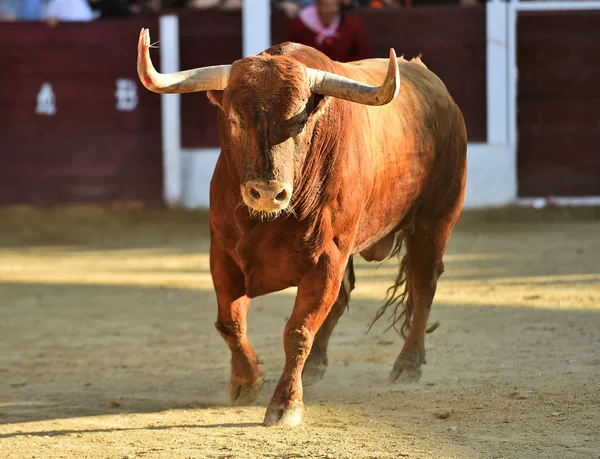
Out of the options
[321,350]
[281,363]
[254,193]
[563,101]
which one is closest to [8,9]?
[563,101]

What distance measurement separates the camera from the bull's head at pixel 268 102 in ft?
10.3

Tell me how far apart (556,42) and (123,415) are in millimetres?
6753

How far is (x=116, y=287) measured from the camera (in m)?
6.27

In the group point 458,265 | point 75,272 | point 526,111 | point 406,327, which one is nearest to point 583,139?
point 526,111

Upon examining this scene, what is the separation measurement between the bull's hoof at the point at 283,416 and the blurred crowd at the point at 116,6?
653cm

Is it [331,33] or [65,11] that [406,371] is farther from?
[65,11]

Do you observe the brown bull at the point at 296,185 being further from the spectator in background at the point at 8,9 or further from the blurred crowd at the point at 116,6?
the spectator in background at the point at 8,9

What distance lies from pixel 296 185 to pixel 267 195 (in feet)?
0.88

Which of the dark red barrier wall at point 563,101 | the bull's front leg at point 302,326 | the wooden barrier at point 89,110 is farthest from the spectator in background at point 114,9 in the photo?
the bull's front leg at point 302,326

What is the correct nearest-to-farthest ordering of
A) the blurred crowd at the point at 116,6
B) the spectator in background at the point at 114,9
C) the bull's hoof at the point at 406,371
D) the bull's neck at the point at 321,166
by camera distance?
1. the bull's neck at the point at 321,166
2. the bull's hoof at the point at 406,371
3. the blurred crowd at the point at 116,6
4. the spectator in background at the point at 114,9

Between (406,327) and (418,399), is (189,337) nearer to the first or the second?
(406,327)

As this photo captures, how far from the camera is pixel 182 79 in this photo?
11.2ft

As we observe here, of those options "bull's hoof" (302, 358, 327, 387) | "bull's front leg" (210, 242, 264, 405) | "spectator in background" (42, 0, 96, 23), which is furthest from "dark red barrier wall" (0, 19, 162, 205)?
"bull's front leg" (210, 242, 264, 405)

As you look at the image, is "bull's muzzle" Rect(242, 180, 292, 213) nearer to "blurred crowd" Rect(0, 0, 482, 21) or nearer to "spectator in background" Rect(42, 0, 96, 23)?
"blurred crowd" Rect(0, 0, 482, 21)
